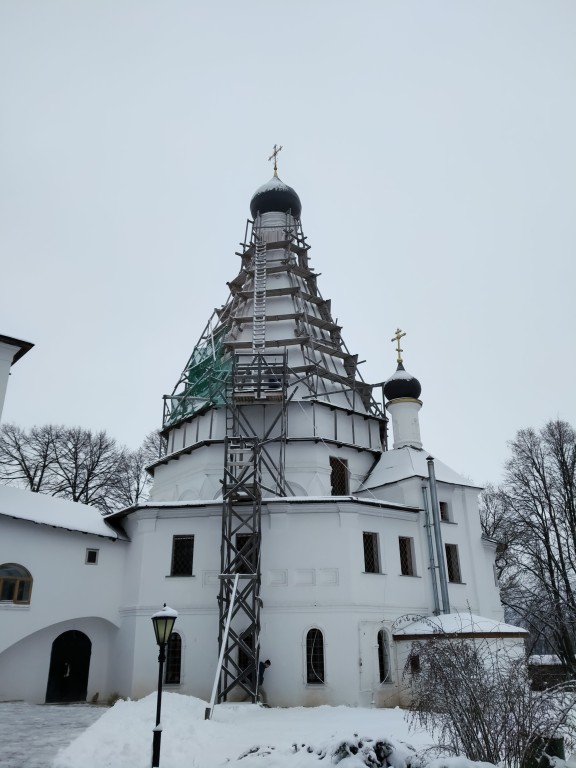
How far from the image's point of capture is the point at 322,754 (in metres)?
8.87

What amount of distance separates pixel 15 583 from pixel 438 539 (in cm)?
1305

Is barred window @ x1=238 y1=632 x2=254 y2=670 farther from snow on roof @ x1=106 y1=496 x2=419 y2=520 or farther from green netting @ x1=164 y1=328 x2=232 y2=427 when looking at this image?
green netting @ x1=164 y1=328 x2=232 y2=427

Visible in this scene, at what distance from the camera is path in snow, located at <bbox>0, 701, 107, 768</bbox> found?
9.29 m

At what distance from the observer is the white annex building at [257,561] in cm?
1761

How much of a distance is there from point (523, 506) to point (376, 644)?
12711 mm

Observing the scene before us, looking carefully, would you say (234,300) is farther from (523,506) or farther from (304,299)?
(523,506)

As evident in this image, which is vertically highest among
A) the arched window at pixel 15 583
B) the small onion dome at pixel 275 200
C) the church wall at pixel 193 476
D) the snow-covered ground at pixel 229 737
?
the small onion dome at pixel 275 200

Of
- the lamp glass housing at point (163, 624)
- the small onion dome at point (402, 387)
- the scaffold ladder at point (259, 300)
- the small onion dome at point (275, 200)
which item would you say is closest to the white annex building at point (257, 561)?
the scaffold ladder at point (259, 300)

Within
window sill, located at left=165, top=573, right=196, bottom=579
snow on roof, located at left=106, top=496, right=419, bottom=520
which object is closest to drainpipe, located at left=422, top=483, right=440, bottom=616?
snow on roof, located at left=106, top=496, right=419, bottom=520

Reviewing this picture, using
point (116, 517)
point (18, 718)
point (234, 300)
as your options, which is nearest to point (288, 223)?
point (234, 300)

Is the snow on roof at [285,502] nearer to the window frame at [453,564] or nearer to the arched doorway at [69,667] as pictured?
the window frame at [453,564]

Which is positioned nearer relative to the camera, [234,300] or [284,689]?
[284,689]

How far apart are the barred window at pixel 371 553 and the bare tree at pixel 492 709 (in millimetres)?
11019

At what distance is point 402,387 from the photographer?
25156 mm
